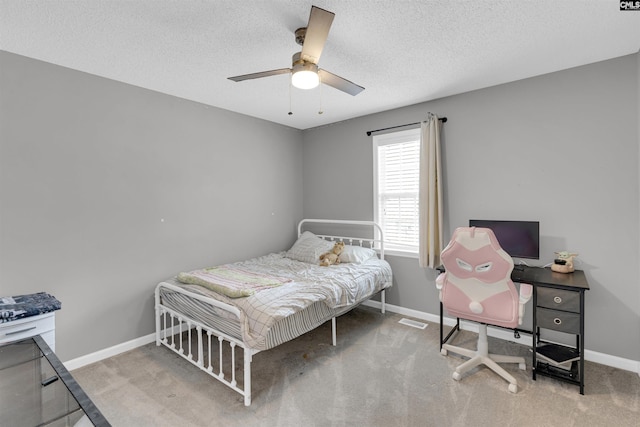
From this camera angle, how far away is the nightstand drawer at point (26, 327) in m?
1.73

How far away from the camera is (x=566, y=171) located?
2.77 meters

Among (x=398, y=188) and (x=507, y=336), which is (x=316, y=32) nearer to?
(x=398, y=188)

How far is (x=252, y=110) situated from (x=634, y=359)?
14.4 ft

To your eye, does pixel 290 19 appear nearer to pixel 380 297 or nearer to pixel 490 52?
pixel 490 52

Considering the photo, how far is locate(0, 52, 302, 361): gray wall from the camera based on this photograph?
240 centimetres

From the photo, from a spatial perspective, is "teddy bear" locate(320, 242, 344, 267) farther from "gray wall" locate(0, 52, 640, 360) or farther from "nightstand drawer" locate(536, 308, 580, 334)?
"nightstand drawer" locate(536, 308, 580, 334)

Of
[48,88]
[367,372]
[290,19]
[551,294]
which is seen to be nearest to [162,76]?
[48,88]

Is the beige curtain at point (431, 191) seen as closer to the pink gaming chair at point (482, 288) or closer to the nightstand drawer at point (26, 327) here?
the pink gaming chair at point (482, 288)

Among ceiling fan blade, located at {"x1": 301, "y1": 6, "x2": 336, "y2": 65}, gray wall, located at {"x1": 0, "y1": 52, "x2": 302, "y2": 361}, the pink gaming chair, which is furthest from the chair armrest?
gray wall, located at {"x1": 0, "y1": 52, "x2": 302, "y2": 361}

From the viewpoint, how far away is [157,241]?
10.4 ft

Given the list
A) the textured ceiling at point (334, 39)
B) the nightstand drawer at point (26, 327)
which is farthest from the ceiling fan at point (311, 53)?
the nightstand drawer at point (26, 327)

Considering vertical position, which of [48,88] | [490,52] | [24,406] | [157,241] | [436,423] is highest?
[490,52]

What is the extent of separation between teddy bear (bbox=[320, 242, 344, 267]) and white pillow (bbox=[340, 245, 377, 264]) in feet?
0.16

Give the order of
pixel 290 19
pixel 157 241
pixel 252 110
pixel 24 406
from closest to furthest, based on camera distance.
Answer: pixel 24 406 < pixel 290 19 < pixel 157 241 < pixel 252 110
